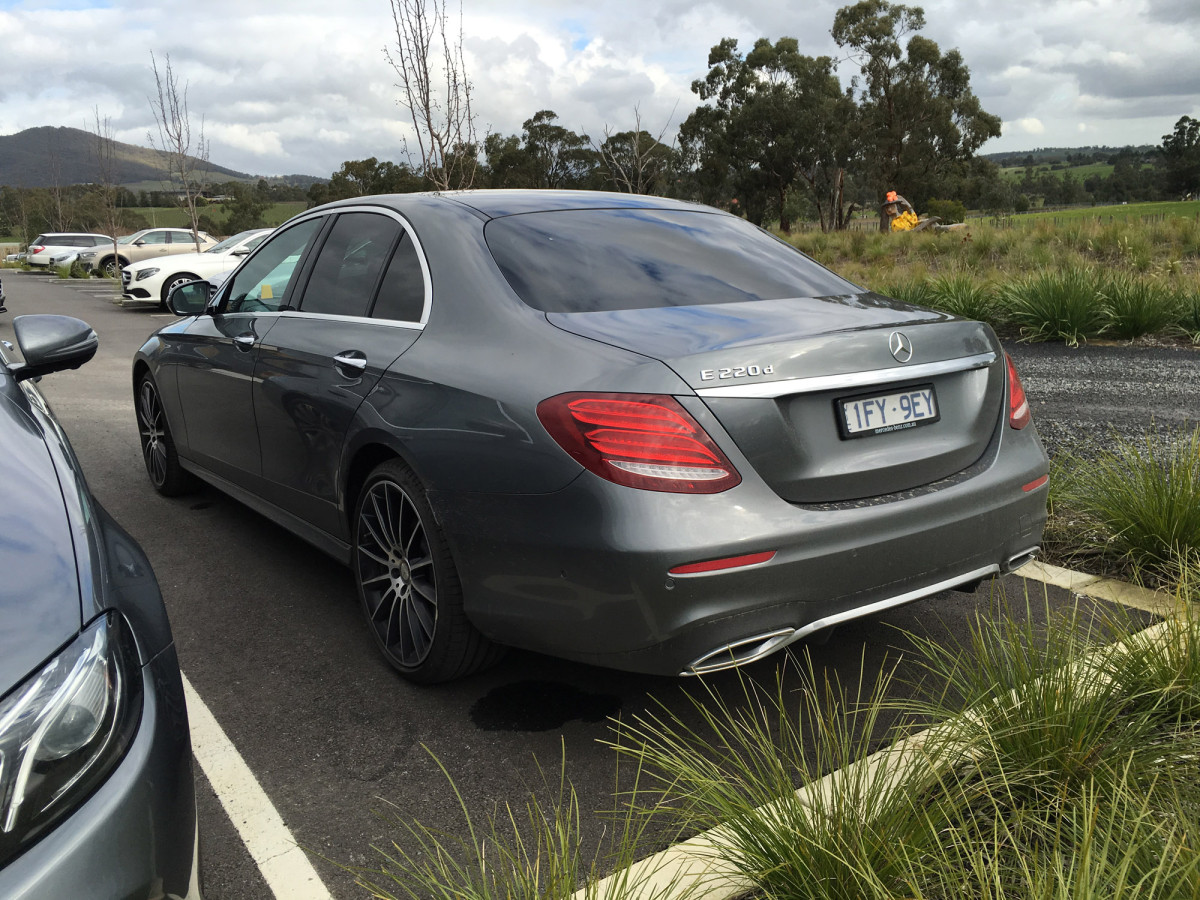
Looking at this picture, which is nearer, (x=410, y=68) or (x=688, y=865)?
(x=688, y=865)

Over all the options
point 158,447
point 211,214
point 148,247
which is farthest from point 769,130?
point 158,447

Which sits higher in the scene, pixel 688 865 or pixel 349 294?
pixel 349 294

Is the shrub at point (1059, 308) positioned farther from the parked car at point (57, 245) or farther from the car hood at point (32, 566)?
the parked car at point (57, 245)

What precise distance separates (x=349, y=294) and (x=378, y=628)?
1.31 m

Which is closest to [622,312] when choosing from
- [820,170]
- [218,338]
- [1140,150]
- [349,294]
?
[349,294]

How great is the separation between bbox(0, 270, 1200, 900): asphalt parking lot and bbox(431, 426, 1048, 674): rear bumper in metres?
0.37

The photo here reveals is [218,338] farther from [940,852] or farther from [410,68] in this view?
[410,68]

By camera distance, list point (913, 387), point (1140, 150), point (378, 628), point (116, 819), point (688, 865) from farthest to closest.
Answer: point (1140, 150)
point (378, 628)
point (913, 387)
point (688, 865)
point (116, 819)

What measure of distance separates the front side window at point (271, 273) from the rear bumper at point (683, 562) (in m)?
1.87

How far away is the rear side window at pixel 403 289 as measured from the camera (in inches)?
136

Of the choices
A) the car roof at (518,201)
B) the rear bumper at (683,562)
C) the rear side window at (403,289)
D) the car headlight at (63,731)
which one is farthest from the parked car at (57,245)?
the car headlight at (63,731)

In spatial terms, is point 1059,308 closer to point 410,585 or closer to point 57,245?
point 410,585

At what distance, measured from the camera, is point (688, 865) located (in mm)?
2148

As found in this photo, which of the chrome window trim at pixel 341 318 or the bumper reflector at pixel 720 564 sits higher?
the chrome window trim at pixel 341 318
